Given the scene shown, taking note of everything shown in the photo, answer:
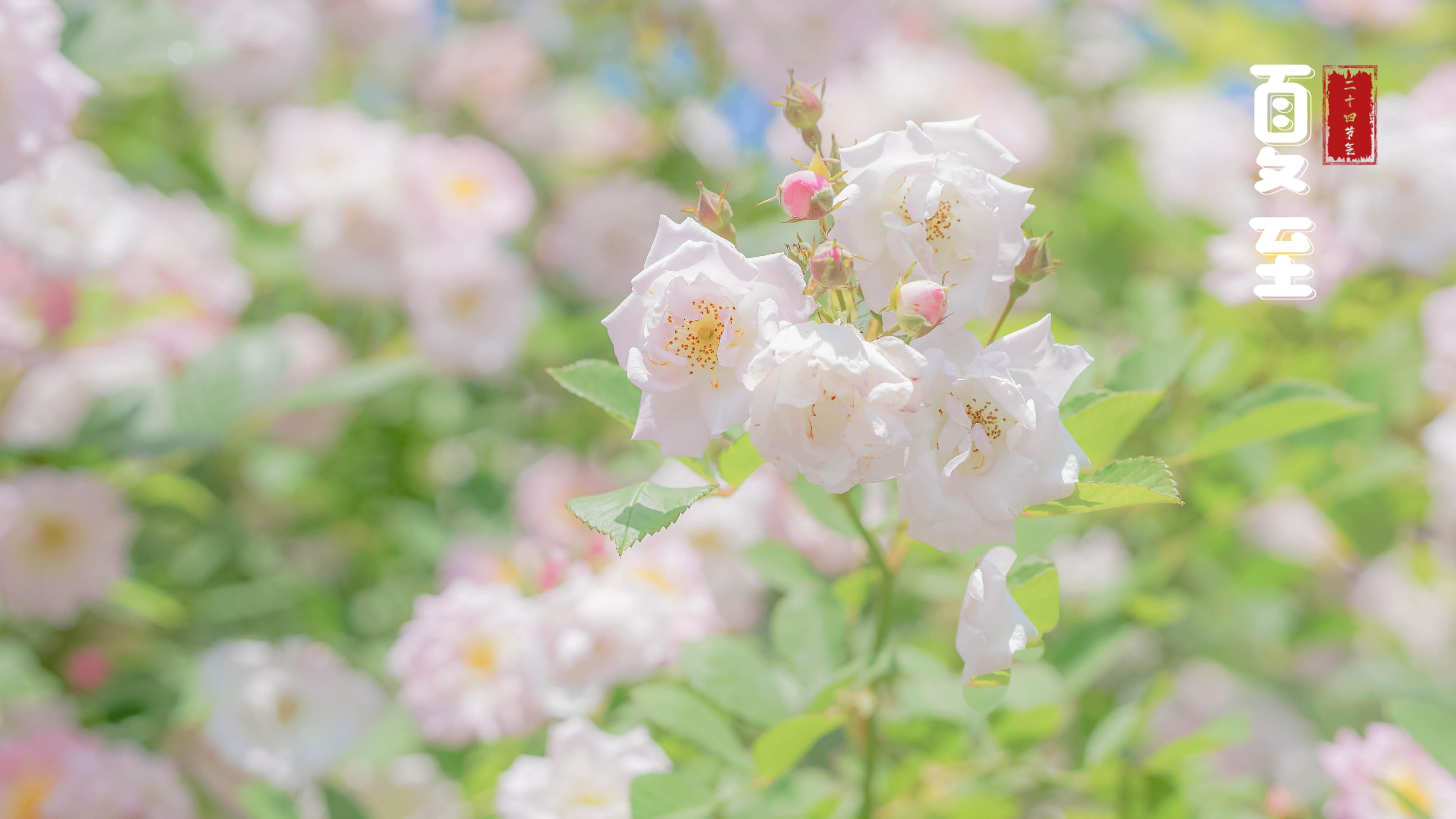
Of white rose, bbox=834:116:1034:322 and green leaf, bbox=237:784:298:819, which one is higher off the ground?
white rose, bbox=834:116:1034:322

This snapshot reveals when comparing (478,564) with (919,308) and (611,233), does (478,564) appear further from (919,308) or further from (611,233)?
(919,308)

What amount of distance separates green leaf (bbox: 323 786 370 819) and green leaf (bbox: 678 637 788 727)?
39 cm

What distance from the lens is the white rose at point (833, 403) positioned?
1.58ft

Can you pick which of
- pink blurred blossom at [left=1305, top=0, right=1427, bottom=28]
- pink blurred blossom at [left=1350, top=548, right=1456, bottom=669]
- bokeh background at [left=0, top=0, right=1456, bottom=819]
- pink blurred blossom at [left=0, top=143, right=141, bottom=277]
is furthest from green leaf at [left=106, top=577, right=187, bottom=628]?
pink blurred blossom at [left=1305, top=0, right=1427, bottom=28]

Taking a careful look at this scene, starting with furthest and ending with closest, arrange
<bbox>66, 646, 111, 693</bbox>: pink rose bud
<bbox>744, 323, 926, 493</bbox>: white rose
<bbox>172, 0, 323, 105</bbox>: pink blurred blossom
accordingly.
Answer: <bbox>172, 0, 323, 105</bbox>: pink blurred blossom, <bbox>66, 646, 111, 693</bbox>: pink rose bud, <bbox>744, 323, 926, 493</bbox>: white rose

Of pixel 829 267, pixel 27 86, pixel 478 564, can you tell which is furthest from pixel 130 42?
pixel 829 267

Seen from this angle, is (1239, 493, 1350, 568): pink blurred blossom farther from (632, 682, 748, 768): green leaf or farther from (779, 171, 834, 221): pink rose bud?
(779, 171, 834, 221): pink rose bud

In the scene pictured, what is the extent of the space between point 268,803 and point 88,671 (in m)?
0.38

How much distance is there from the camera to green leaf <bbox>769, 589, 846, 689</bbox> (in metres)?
0.79

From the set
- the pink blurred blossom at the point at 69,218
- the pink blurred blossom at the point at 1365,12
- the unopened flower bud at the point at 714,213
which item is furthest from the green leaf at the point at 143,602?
the pink blurred blossom at the point at 1365,12

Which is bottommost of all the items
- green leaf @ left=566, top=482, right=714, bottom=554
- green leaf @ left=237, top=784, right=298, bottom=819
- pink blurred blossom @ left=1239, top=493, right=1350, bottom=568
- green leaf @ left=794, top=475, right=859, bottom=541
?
pink blurred blossom @ left=1239, top=493, right=1350, bottom=568

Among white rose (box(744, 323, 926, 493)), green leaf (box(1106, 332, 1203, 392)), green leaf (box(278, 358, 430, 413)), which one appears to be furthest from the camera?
green leaf (box(278, 358, 430, 413))

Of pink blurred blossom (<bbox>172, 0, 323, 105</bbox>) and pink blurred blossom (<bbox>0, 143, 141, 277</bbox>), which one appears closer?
pink blurred blossom (<bbox>0, 143, 141, 277</bbox>)

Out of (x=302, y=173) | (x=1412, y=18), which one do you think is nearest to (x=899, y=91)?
(x=1412, y=18)
